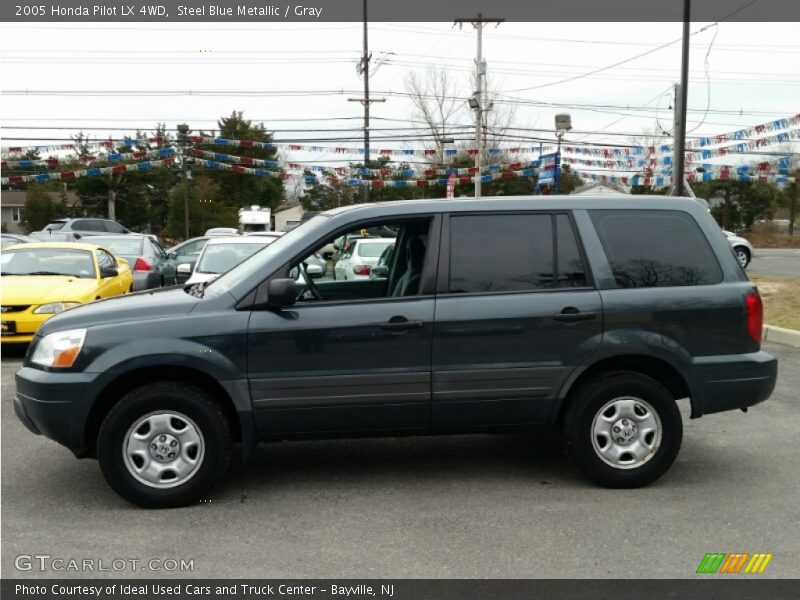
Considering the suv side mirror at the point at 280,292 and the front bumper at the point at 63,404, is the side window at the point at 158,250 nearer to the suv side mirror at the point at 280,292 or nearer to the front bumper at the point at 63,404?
the front bumper at the point at 63,404

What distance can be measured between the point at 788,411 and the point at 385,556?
15.2 feet

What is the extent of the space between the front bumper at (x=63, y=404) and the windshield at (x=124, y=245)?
12251mm

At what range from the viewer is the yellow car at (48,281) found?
31.0 feet

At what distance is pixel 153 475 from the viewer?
4645mm

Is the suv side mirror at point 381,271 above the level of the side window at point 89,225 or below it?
below

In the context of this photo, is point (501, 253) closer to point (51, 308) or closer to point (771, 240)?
point (51, 308)

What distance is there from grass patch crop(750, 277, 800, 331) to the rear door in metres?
7.25

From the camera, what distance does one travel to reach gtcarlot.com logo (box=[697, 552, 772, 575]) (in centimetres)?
384

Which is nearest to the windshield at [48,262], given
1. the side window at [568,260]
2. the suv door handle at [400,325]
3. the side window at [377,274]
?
the side window at [377,274]

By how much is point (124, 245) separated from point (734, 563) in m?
15.1

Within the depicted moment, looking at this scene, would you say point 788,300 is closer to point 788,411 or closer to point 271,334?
point 788,411

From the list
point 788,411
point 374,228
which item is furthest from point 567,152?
point 374,228

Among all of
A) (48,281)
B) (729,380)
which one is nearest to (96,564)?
(729,380)

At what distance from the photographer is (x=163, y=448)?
4.65 meters
